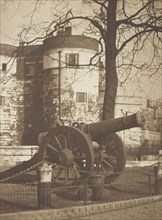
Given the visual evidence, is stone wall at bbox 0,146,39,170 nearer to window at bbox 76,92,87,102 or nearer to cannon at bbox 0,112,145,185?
window at bbox 76,92,87,102

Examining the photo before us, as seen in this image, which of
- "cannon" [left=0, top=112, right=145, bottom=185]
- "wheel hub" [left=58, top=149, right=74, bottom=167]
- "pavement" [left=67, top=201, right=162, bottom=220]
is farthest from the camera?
"wheel hub" [left=58, top=149, right=74, bottom=167]

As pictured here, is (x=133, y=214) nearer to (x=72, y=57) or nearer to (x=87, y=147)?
(x=87, y=147)

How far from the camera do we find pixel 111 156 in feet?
42.6

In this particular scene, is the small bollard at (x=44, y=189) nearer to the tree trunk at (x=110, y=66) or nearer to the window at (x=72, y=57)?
the tree trunk at (x=110, y=66)

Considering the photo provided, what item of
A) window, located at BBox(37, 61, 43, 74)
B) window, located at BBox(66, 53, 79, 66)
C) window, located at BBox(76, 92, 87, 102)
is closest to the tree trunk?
window, located at BBox(66, 53, 79, 66)

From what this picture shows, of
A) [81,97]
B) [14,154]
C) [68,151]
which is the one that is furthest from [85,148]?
[81,97]

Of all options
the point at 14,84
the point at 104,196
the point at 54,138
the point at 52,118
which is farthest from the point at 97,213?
the point at 14,84

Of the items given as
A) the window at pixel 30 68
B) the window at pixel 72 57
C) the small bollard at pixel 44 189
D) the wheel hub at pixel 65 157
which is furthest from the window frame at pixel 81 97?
the small bollard at pixel 44 189

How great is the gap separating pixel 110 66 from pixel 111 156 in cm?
447

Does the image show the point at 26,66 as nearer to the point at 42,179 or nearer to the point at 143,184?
the point at 143,184

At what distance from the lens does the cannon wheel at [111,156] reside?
1268 cm

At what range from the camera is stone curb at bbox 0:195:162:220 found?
8.54 m

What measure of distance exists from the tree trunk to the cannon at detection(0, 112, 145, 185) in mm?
2863

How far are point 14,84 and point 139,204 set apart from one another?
99.0 feet
